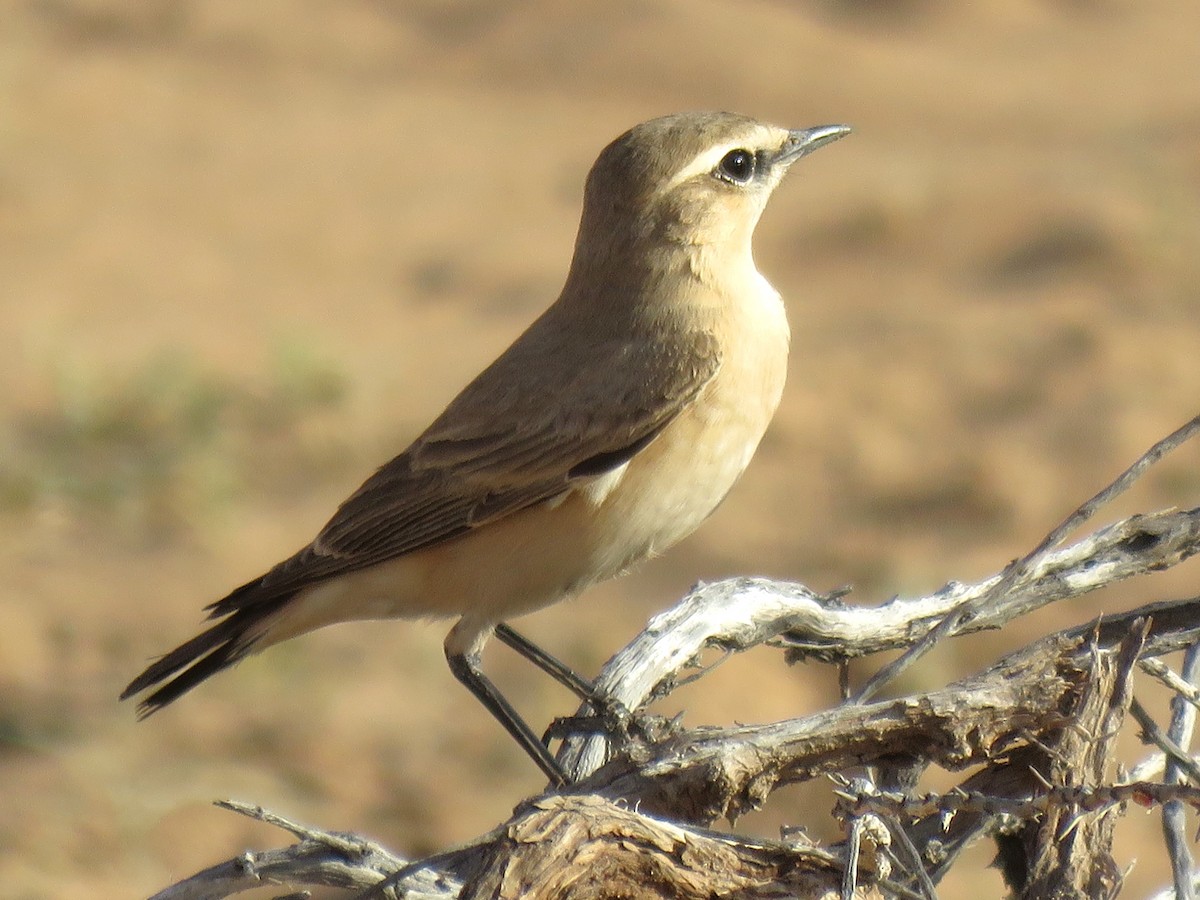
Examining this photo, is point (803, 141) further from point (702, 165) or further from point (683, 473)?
point (683, 473)

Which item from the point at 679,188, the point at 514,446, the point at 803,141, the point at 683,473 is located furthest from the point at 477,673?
the point at 803,141

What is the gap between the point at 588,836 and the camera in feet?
8.99

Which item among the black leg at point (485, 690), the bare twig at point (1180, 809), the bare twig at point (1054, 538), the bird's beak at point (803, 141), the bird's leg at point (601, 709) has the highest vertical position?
the bird's beak at point (803, 141)

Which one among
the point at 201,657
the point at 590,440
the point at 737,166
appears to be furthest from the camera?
the point at 737,166

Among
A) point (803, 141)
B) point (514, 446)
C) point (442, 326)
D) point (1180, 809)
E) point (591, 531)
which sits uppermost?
point (442, 326)

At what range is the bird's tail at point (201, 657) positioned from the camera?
483cm

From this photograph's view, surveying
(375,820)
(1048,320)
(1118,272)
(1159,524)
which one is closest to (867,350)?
(1048,320)

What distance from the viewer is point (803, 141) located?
5.38m

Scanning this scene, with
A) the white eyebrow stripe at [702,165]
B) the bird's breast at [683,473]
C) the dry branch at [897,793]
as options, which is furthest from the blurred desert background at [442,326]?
the dry branch at [897,793]

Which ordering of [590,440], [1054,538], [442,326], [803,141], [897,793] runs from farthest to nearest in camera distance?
[442,326], [803,141], [590,440], [1054,538], [897,793]

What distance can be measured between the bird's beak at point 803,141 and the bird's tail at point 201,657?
7.09 ft

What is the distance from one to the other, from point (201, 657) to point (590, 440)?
1316 millimetres

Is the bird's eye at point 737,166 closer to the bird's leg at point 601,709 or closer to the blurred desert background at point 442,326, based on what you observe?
the bird's leg at point 601,709

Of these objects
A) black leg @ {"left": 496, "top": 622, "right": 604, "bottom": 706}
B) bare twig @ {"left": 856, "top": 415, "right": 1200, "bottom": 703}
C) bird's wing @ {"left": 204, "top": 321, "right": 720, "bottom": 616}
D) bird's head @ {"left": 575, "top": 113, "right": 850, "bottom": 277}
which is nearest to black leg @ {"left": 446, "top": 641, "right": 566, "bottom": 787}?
black leg @ {"left": 496, "top": 622, "right": 604, "bottom": 706}
